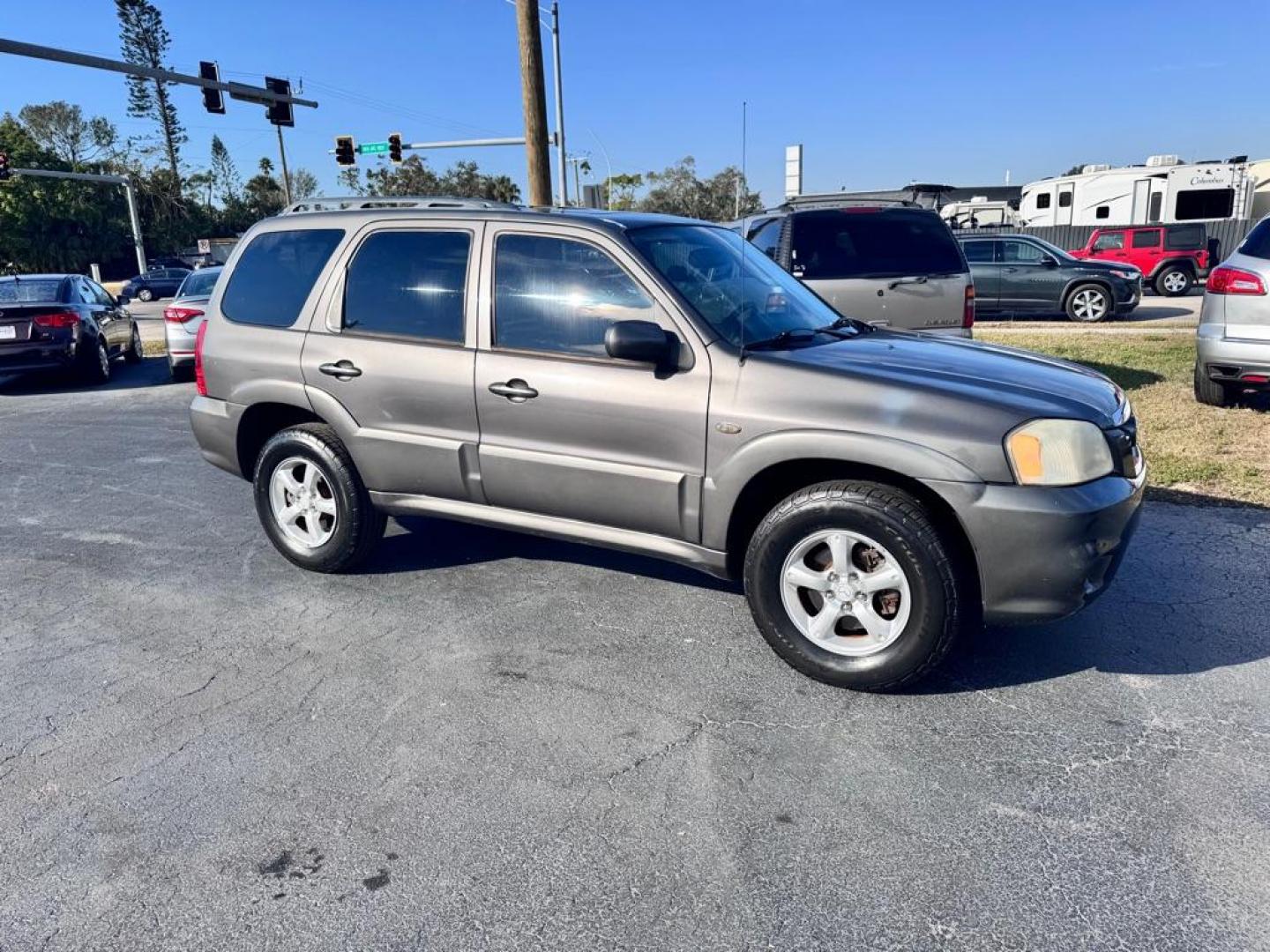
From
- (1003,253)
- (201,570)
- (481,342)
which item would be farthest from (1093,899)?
(1003,253)

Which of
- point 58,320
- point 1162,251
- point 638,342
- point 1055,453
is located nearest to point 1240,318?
point 1055,453

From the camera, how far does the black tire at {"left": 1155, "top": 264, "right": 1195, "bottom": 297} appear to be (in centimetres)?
2178

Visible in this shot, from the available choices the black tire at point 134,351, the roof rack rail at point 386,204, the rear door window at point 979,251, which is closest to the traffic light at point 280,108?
the black tire at point 134,351

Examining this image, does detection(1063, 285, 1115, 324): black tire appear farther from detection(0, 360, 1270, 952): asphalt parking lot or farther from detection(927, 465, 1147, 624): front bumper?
detection(927, 465, 1147, 624): front bumper

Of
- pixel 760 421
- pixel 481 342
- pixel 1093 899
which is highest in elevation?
pixel 481 342

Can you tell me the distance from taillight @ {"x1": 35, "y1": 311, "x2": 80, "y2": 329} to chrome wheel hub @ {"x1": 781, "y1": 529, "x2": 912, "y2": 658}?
1176 centimetres

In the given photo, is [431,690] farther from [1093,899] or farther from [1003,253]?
[1003,253]

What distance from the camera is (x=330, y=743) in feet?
10.5

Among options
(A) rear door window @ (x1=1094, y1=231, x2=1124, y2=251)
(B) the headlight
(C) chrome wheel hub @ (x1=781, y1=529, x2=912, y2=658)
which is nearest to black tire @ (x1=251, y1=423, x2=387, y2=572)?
(C) chrome wheel hub @ (x1=781, y1=529, x2=912, y2=658)

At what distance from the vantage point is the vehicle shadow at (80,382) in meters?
12.2

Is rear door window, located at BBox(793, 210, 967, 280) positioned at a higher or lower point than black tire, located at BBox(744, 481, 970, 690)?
higher

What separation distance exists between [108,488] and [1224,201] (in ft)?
94.8

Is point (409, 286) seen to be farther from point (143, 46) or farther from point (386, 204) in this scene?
point (143, 46)

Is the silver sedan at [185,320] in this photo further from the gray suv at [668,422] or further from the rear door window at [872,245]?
the rear door window at [872,245]
